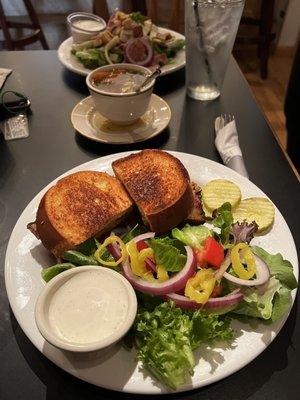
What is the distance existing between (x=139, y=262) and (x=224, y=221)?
0.29 m

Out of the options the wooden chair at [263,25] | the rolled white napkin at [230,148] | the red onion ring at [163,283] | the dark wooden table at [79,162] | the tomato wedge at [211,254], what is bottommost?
the wooden chair at [263,25]

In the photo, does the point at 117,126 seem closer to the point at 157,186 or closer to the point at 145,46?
the point at 157,186

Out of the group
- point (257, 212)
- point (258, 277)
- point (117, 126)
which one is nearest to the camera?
point (258, 277)

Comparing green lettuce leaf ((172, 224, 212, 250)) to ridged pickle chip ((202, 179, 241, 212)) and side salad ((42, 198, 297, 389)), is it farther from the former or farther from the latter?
ridged pickle chip ((202, 179, 241, 212))

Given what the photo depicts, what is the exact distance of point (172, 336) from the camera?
2.89ft

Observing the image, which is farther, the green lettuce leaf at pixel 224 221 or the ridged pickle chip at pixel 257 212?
the ridged pickle chip at pixel 257 212

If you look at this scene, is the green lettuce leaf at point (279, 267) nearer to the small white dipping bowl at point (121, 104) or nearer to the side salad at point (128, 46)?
the small white dipping bowl at point (121, 104)

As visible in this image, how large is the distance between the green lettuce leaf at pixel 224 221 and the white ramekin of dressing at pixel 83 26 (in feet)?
5.11

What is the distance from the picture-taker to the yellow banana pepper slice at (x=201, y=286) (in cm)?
92

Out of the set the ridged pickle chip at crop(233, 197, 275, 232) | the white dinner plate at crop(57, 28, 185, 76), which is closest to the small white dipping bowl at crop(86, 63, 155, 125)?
the white dinner plate at crop(57, 28, 185, 76)

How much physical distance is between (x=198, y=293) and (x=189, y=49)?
1.35 metres

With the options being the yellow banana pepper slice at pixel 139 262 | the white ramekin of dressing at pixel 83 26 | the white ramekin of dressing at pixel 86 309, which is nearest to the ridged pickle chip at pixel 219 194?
the yellow banana pepper slice at pixel 139 262

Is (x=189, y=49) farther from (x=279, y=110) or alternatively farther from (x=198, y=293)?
(x=279, y=110)

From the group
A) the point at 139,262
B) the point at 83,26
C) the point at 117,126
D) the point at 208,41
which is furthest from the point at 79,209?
the point at 83,26
